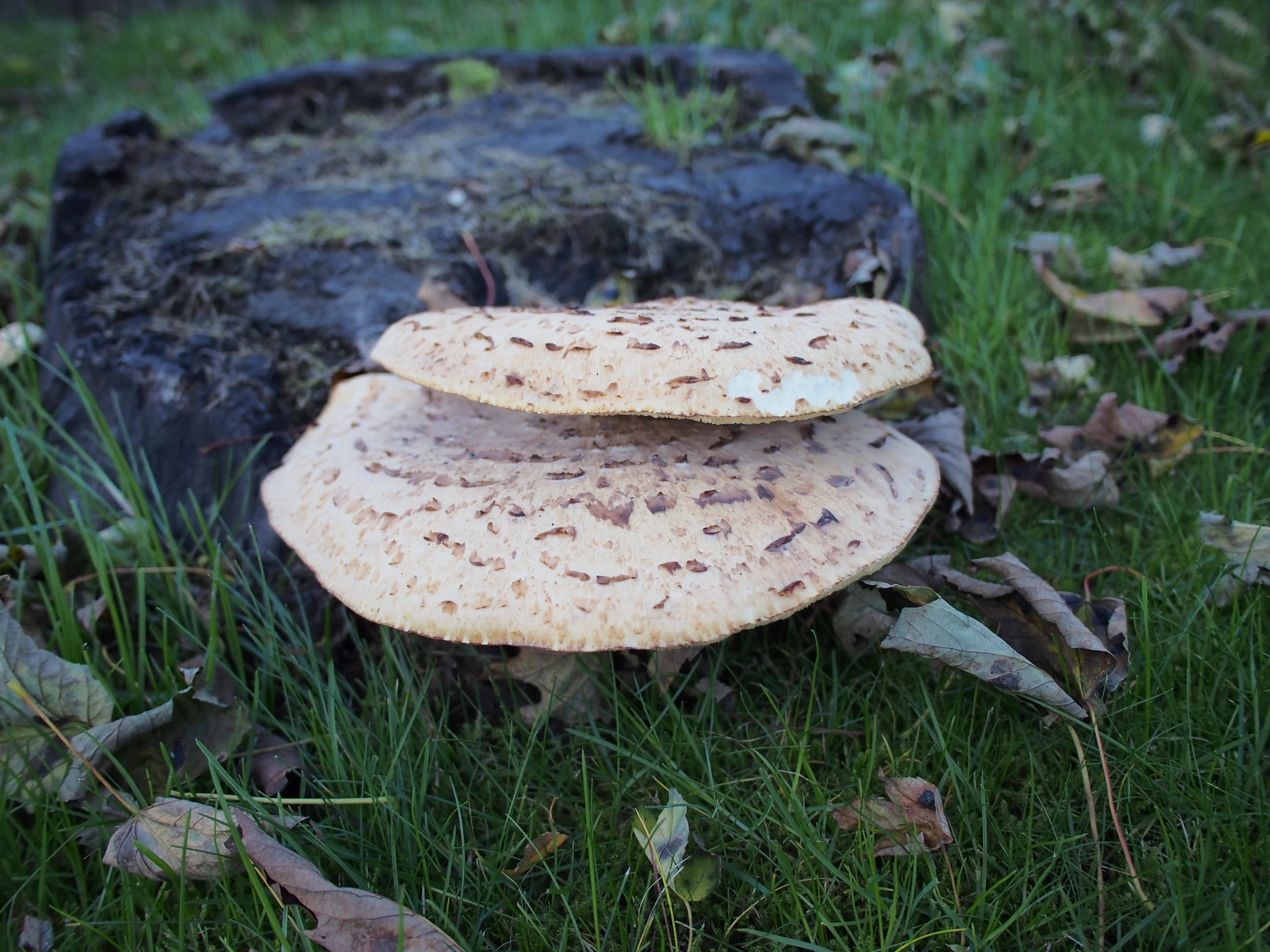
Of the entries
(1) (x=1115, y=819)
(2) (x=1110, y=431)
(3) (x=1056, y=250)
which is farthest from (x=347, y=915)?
(3) (x=1056, y=250)

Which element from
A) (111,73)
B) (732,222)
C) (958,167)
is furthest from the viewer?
(111,73)

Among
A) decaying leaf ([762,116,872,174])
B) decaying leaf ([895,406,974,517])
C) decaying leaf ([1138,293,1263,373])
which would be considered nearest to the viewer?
decaying leaf ([895,406,974,517])

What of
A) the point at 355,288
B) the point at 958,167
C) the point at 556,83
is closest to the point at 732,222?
the point at 958,167

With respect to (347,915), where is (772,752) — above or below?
below

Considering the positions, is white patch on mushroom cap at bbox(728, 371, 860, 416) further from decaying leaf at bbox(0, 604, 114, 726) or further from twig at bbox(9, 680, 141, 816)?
decaying leaf at bbox(0, 604, 114, 726)

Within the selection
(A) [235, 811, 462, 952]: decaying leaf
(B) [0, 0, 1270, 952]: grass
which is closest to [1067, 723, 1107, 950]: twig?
(B) [0, 0, 1270, 952]: grass

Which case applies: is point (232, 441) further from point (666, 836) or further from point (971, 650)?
point (971, 650)

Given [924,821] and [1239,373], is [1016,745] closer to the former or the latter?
[924,821]
